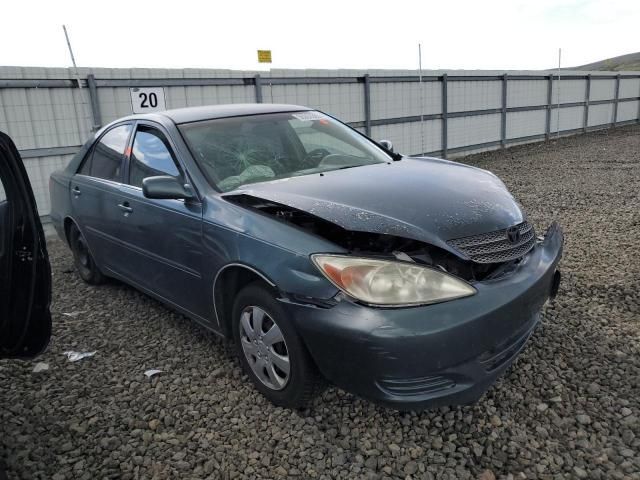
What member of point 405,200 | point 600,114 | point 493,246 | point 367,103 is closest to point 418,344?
point 493,246

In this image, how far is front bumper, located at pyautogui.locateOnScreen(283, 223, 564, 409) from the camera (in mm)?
2148

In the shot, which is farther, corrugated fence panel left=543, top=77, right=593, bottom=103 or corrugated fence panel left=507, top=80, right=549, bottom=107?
corrugated fence panel left=543, top=77, right=593, bottom=103

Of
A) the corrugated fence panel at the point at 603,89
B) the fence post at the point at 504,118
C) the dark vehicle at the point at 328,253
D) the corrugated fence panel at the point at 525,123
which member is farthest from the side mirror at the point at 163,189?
the corrugated fence panel at the point at 603,89

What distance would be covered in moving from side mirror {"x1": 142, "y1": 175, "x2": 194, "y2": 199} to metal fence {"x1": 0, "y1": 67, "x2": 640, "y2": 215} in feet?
17.0

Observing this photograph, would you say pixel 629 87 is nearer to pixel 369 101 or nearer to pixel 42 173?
pixel 369 101

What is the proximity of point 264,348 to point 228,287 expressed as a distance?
1.37 feet

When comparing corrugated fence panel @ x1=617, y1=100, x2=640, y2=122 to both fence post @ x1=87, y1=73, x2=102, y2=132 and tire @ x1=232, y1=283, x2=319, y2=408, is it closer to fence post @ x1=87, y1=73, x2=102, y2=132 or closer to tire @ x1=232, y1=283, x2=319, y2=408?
fence post @ x1=87, y1=73, x2=102, y2=132

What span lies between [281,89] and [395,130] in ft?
10.7

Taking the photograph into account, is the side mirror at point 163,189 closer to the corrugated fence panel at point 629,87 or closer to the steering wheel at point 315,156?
the steering wheel at point 315,156

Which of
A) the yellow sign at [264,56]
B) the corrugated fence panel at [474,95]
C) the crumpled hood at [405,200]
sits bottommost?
the crumpled hood at [405,200]

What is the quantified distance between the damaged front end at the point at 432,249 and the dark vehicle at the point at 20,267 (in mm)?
1153

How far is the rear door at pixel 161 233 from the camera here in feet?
9.99

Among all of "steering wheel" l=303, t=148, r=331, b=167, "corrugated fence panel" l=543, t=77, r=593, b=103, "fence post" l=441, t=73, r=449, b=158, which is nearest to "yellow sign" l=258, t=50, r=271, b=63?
"fence post" l=441, t=73, r=449, b=158

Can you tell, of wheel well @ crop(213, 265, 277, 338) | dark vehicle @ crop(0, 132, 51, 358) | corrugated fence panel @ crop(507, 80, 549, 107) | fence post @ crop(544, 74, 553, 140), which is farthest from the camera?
fence post @ crop(544, 74, 553, 140)
